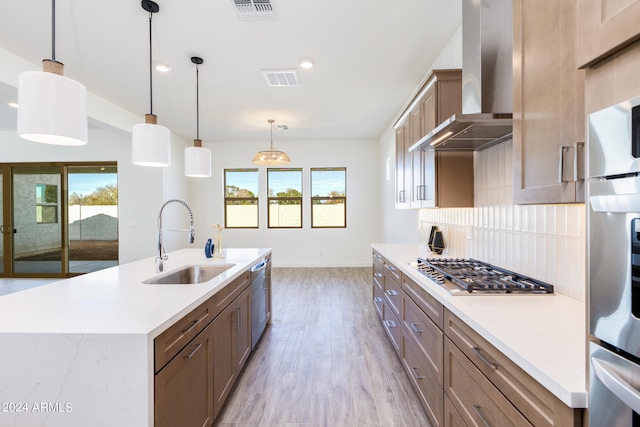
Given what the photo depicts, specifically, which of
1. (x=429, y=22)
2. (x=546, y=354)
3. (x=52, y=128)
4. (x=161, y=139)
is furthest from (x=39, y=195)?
(x=546, y=354)

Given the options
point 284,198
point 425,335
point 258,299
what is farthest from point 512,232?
point 284,198

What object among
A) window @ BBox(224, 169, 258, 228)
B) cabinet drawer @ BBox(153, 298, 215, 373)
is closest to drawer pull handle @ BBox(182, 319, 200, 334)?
cabinet drawer @ BBox(153, 298, 215, 373)

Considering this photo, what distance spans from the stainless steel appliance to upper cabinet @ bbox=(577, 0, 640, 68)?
0.14 metres

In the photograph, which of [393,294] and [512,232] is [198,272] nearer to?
[393,294]

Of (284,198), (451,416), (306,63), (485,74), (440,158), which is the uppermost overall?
(306,63)

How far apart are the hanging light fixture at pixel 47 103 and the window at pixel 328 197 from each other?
5526 millimetres

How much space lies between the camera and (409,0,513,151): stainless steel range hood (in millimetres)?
1736

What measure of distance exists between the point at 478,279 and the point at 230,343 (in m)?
1.68

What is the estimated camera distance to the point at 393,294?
264cm

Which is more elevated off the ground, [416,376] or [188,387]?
[188,387]

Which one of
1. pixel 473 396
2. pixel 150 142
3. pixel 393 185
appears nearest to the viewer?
pixel 473 396

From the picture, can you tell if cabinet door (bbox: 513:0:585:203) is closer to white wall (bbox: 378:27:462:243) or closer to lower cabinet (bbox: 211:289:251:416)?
white wall (bbox: 378:27:462:243)

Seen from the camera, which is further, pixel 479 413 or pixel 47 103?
pixel 47 103

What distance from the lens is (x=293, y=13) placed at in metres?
2.38
